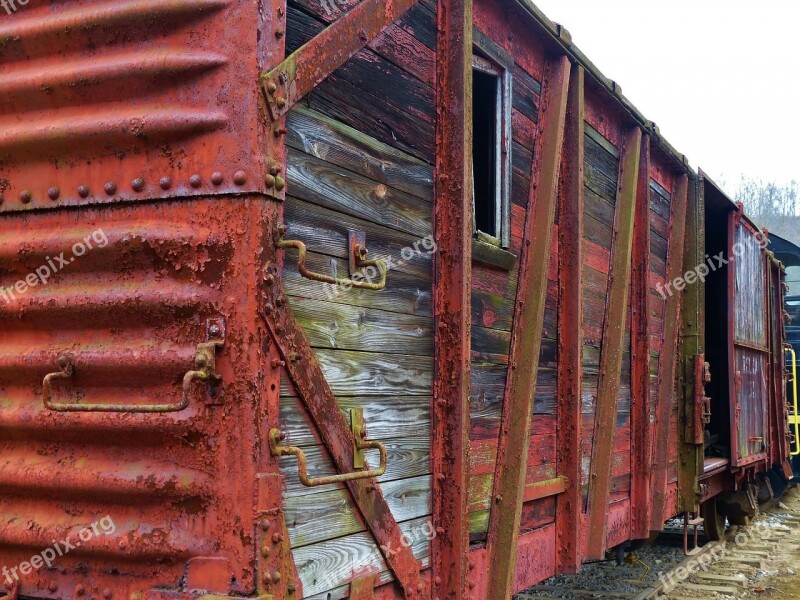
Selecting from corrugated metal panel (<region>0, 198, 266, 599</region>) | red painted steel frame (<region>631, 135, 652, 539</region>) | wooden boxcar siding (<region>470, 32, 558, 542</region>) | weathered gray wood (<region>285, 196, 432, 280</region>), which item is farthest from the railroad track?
corrugated metal panel (<region>0, 198, 266, 599</region>)

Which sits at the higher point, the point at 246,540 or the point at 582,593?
the point at 246,540

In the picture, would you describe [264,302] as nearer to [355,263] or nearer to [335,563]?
[355,263]

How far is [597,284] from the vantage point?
5.11 m

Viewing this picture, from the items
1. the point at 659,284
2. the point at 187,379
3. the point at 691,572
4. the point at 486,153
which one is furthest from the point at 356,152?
the point at 691,572

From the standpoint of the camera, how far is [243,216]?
7.45 feet

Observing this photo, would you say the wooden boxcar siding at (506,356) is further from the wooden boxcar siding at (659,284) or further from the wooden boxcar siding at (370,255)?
the wooden boxcar siding at (659,284)

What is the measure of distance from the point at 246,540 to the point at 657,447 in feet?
15.0

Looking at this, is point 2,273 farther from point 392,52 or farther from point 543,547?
point 543,547

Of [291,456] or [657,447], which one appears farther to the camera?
[657,447]

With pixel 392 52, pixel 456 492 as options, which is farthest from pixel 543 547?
pixel 392 52

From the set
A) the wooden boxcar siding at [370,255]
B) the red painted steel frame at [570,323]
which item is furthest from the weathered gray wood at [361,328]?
the red painted steel frame at [570,323]

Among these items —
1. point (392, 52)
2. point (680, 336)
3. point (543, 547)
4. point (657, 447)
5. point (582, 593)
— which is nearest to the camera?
point (392, 52)

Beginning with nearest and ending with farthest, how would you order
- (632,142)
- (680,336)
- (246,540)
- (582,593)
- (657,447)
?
(246,540)
(632,142)
(657,447)
(680,336)
(582,593)

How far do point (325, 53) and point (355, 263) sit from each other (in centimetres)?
70
